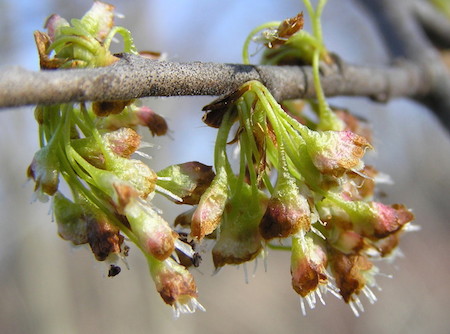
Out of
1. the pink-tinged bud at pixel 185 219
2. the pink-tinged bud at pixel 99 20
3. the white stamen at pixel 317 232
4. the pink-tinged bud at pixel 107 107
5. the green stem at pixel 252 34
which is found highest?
the green stem at pixel 252 34

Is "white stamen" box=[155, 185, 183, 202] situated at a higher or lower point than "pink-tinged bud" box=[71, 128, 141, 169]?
lower

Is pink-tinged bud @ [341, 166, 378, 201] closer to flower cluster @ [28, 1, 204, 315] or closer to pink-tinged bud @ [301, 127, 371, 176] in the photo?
pink-tinged bud @ [301, 127, 371, 176]

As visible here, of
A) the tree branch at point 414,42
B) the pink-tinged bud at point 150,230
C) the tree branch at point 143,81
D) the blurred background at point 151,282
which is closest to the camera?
the tree branch at point 143,81

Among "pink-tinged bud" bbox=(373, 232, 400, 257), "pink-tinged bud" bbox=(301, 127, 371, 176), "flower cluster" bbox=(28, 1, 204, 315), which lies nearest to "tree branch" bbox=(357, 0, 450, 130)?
"pink-tinged bud" bbox=(373, 232, 400, 257)

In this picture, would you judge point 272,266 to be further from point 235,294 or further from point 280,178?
point 280,178

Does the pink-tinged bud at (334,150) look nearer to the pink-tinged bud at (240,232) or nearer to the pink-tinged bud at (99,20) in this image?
the pink-tinged bud at (240,232)

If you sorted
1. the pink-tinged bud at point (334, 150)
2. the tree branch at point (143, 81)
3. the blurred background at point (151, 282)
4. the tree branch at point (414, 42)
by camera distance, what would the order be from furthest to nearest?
1. the blurred background at point (151, 282)
2. the tree branch at point (414, 42)
3. the pink-tinged bud at point (334, 150)
4. the tree branch at point (143, 81)

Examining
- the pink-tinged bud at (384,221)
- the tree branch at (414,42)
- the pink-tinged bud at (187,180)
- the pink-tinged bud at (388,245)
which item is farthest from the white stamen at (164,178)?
the tree branch at (414,42)
